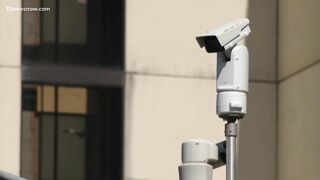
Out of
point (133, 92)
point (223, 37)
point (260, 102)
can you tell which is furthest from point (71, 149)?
point (223, 37)

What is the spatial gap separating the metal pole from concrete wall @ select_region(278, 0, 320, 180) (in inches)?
184

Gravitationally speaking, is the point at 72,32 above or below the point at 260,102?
above

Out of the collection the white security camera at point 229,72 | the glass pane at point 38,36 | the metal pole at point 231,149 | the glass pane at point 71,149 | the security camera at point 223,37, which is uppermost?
the glass pane at point 38,36

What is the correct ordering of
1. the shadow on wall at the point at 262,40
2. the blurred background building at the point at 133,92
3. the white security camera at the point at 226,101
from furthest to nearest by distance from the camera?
the shadow on wall at the point at 262,40 < the blurred background building at the point at 133,92 < the white security camera at the point at 226,101

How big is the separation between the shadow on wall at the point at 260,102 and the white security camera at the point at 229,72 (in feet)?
17.3

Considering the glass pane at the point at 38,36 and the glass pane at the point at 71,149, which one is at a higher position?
the glass pane at the point at 38,36

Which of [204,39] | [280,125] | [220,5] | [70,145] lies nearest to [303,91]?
→ [280,125]

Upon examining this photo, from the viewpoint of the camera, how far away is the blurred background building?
419 inches

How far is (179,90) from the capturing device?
10992 mm

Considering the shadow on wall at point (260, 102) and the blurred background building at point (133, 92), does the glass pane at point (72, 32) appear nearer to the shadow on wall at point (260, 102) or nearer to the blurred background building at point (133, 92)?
the blurred background building at point (133, 92)

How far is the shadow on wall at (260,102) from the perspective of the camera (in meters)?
11.2
